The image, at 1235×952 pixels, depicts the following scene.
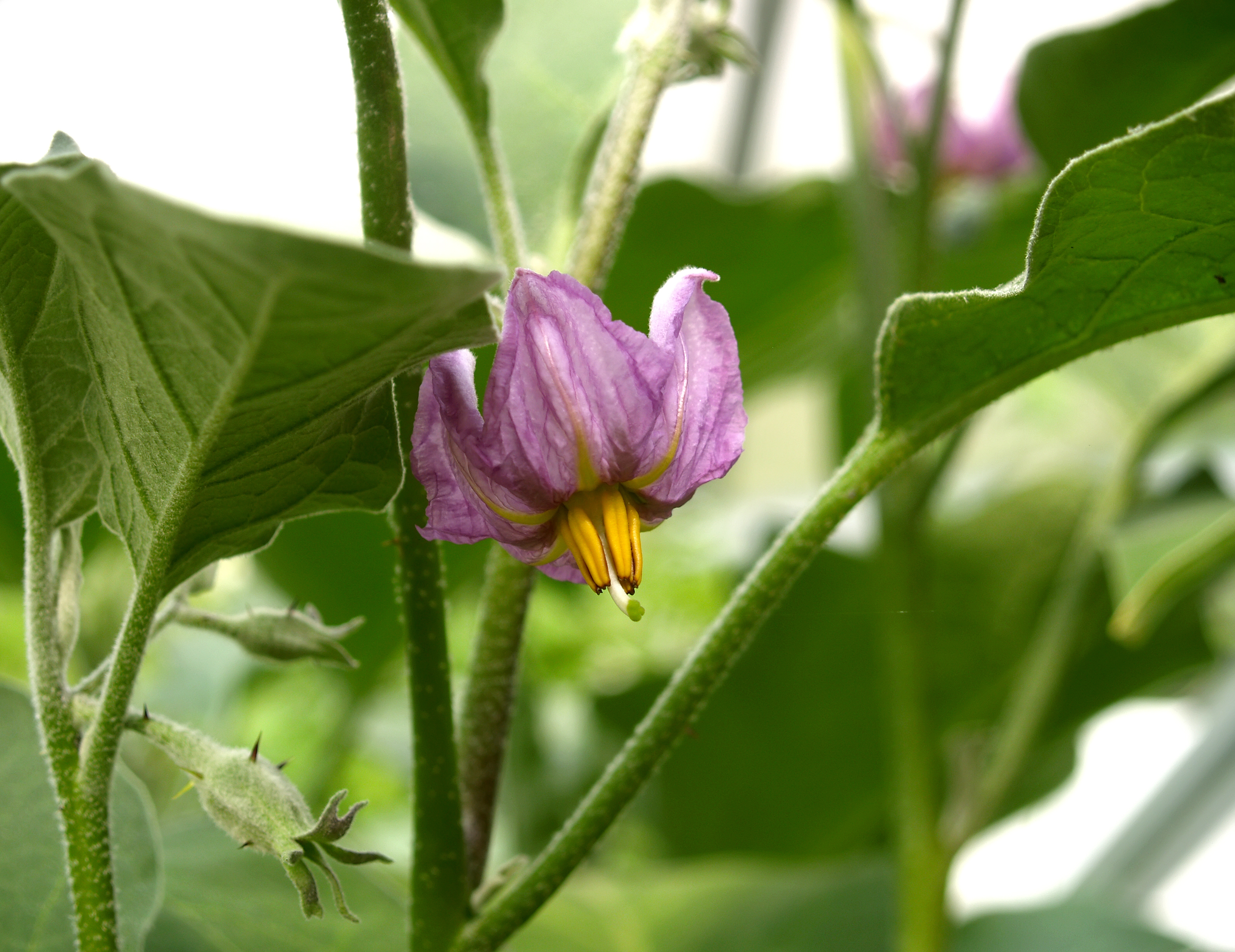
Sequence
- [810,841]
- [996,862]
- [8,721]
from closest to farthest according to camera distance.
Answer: [8,721] < [810,841] < [996,862]

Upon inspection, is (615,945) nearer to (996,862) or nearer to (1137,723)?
(996,862)

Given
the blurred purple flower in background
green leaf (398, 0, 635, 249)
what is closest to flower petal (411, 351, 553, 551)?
green leaf (398, 0, 635, 249)

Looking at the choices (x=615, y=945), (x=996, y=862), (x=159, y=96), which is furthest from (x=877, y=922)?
(x=996, y=862)

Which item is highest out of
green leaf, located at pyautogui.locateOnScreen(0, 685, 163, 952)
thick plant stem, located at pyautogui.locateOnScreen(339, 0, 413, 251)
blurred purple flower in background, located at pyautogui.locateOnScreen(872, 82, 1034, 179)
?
thick plant stem, located at pyautogui.locateOnScreen(339, 0, 413, 251)

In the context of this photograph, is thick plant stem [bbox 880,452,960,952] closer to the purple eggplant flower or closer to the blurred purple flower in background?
the purple eggplant flower

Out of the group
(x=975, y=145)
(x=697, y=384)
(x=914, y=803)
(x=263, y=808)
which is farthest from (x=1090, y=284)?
(x=975, y=145)

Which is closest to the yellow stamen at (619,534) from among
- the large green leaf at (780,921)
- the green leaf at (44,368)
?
the green leaf at (44,368)

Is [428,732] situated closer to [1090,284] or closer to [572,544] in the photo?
[572,544]
